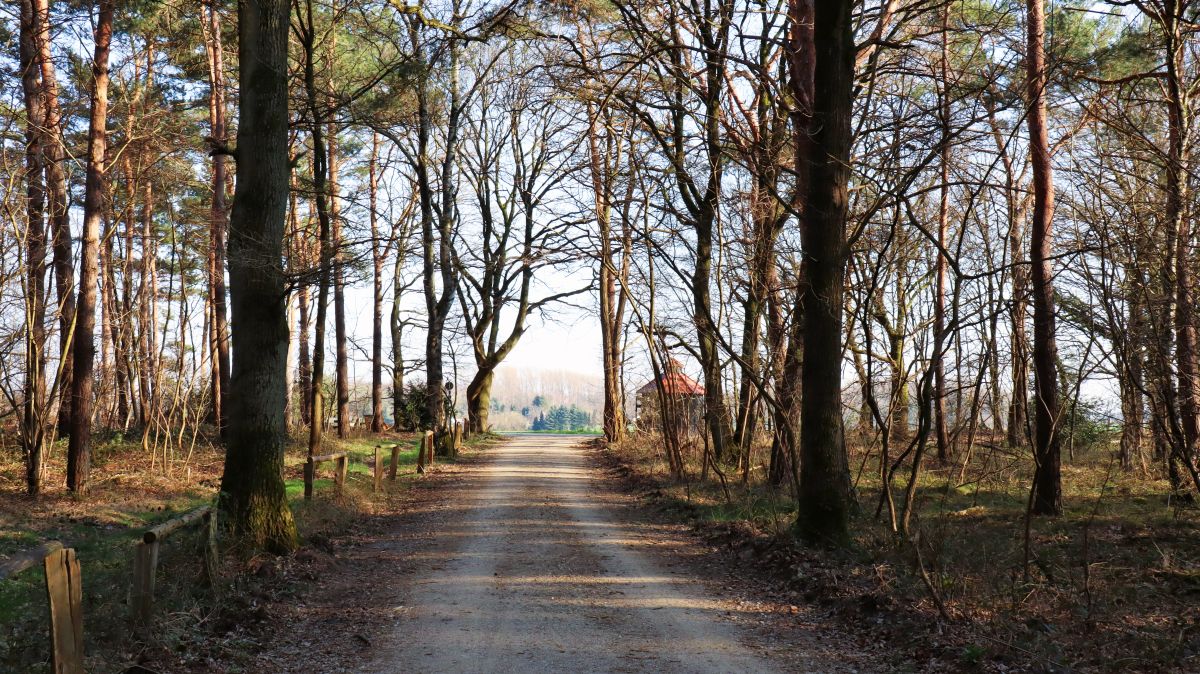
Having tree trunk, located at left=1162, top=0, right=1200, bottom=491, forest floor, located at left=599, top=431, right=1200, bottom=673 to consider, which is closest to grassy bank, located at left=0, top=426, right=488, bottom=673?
forest floor, located at left=599, top=431, right=1200, bottom=673

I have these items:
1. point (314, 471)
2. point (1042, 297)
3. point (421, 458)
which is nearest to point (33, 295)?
point (314, 471)

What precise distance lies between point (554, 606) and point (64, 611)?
3.73 meters

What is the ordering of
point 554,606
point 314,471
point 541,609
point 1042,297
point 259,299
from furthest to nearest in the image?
1. point 314,471
2. point 1042,297
3. point 259,299
4. point 554,606
5. point 541,609

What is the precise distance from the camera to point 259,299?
9.27m

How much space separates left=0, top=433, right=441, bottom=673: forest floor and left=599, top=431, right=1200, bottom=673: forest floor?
15.6 ft

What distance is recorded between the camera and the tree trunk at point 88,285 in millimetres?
13852

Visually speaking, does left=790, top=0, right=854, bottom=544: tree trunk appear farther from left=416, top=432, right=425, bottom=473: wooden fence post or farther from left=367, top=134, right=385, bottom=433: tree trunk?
left=367, top=134, right=385, bottom=433: tree trunk

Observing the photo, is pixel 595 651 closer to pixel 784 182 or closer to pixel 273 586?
pixel 273 586

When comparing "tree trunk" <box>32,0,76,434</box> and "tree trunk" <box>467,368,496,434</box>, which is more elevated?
"tree trunk" <box>32,0,76,434</box>

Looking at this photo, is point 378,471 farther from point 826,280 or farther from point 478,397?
point 478,397

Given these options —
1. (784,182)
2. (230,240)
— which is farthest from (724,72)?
(230,240)

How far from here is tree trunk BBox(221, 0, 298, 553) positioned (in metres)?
9.12

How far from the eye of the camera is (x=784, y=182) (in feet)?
50.1

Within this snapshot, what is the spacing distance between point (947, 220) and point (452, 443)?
48.3 feet
